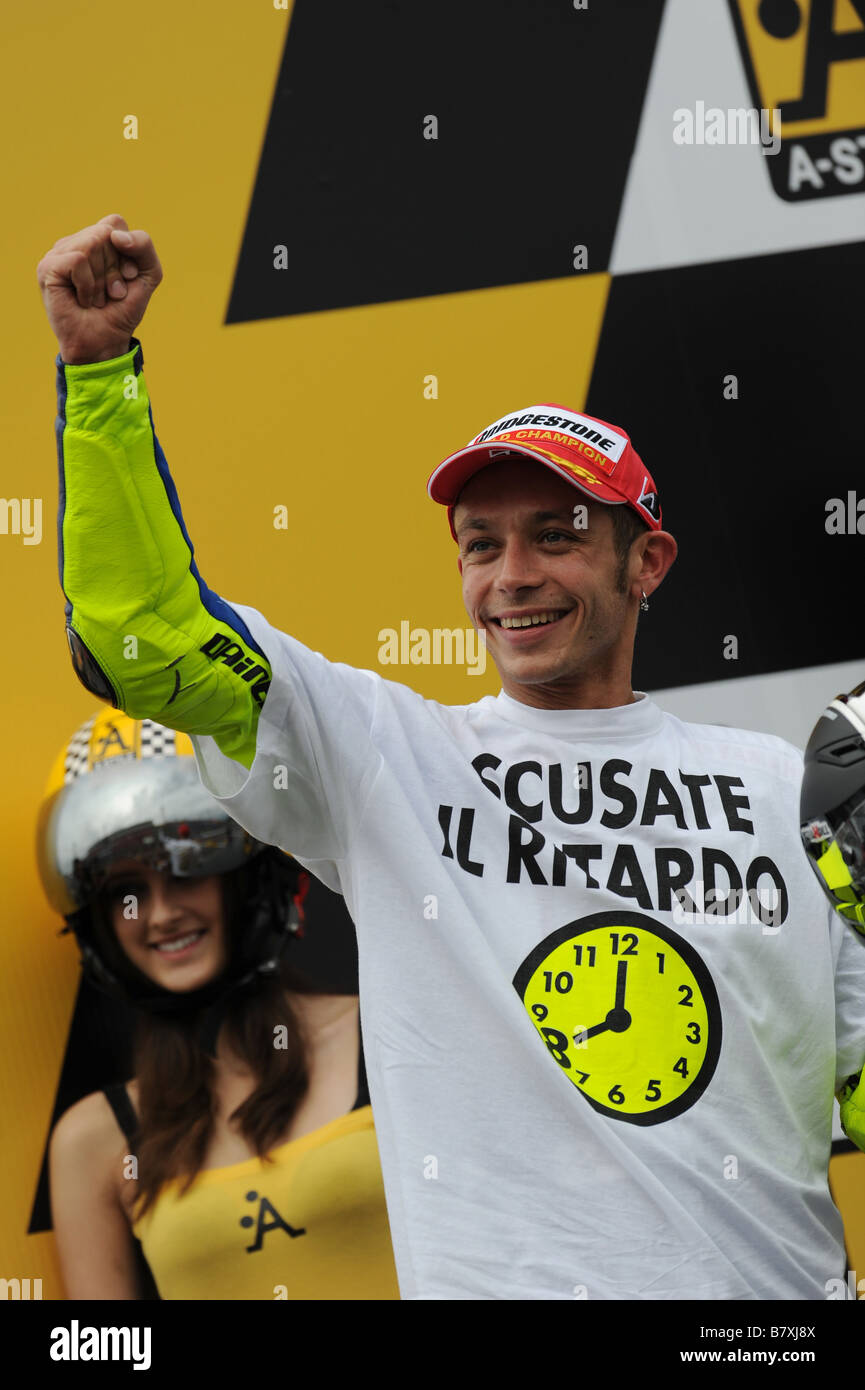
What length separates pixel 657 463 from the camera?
2199 millimetres

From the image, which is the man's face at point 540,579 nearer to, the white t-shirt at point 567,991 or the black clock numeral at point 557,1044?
the white t-shirt at point 567,991

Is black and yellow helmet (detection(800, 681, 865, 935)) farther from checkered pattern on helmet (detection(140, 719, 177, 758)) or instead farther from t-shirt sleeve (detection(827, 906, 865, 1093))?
checkered pattern on helmet (detection(140, 719, 177, 758))

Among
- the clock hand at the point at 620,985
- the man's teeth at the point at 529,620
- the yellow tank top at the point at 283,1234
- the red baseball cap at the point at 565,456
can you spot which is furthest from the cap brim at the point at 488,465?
the yellow tank top at the point at 283,1234

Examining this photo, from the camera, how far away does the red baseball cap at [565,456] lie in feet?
4.56

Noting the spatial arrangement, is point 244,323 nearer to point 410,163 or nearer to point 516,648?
point 410,163

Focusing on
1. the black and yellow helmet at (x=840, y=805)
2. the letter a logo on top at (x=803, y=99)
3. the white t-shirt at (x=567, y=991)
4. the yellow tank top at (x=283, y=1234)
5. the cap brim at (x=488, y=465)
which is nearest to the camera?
the black and yellow helmet at (x=840, y=805)

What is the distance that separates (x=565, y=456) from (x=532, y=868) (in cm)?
41

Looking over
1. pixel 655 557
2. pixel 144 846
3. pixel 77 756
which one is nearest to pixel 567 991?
pixel 655 557

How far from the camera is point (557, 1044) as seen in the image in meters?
1.27

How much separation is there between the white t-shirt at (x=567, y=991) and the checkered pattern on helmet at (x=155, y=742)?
61 cm

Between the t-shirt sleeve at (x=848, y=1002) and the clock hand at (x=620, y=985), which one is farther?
the t-shirt sleeve at (x=848, y=1002)

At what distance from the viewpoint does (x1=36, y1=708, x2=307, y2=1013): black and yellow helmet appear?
1.93m

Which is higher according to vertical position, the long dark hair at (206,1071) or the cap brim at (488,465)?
the cap brim at (488,465)

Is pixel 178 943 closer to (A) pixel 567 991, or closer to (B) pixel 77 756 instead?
(B) pixel 77 756
